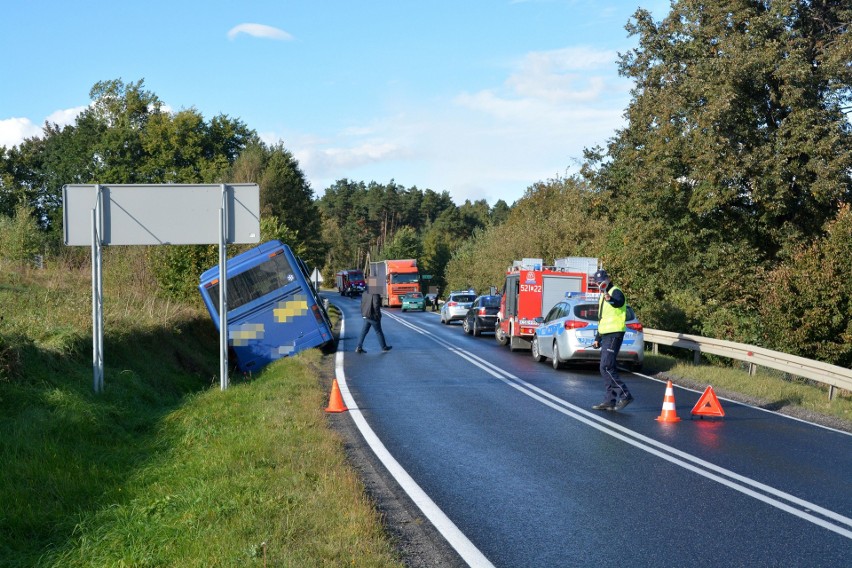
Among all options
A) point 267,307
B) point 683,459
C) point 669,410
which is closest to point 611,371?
point 669,410

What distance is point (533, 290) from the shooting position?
80.7ft

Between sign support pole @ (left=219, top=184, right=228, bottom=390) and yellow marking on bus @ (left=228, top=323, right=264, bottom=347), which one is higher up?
sign support pole @ (left=219, top=184, right=228, bottom=390)

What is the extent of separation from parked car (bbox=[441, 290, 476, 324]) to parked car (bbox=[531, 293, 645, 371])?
20444mm

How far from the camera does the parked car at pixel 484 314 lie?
30562 mm

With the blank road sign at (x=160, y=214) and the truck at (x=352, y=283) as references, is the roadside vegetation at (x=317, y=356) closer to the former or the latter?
the blank road sign at (x=160, y=214)

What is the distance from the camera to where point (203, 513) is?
599 cm

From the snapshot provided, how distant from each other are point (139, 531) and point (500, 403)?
24.6 feet

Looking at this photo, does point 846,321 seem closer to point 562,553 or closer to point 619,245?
point 619,245

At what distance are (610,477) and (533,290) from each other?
55.8ft

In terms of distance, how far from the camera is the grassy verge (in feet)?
40.0

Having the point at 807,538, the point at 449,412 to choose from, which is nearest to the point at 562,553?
the point at 807,538

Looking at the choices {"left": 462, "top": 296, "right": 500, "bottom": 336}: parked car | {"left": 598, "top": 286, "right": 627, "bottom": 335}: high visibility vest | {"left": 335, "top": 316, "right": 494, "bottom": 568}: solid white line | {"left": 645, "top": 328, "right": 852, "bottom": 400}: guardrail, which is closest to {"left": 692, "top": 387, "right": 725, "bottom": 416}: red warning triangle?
{"left": 598, "top": 286, "right": 627, "bottom": 335}: high visibility vest

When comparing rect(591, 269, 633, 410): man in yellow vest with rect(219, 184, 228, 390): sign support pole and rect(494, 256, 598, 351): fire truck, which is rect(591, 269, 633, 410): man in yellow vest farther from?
rect(494, 256, 598, 351): fire truck

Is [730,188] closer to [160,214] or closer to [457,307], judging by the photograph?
[457,307]
